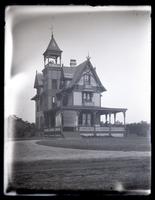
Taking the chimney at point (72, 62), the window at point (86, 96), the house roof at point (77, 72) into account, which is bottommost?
the window at point (86, 96)

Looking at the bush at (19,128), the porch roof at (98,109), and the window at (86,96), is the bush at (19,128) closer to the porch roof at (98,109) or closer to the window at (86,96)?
the porch roof at (98,109)

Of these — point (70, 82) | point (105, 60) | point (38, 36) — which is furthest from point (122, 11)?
point (70, 82)

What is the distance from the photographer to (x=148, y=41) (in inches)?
96.3

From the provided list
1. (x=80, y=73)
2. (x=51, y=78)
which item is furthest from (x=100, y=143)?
(x=51, y=78)

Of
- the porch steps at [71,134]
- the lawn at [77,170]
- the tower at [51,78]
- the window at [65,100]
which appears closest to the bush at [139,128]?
the lawn at [77,170]

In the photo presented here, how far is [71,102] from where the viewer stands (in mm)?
2920

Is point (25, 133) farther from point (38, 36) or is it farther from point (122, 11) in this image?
point (122, 11)

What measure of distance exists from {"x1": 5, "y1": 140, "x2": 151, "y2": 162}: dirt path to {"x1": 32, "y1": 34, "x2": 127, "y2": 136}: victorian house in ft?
0.63

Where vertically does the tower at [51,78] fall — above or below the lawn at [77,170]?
above

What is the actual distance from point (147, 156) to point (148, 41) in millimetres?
1096

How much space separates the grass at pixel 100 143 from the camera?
2818mm

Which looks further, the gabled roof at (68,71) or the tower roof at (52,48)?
the gabled roof at (68,71)

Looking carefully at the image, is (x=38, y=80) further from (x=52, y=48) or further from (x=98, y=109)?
(x=98, y=109)

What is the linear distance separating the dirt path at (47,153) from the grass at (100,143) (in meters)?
0.05
